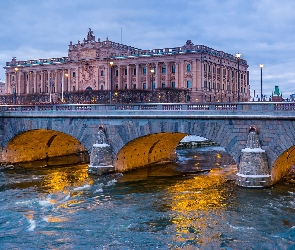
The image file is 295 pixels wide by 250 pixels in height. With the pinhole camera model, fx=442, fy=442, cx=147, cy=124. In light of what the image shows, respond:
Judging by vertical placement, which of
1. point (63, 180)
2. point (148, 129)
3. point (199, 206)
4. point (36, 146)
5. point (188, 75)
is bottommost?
point (199, 206)

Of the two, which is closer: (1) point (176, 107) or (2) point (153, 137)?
(1) point (176, 107)

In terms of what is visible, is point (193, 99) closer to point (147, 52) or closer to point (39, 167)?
point (147, 52)

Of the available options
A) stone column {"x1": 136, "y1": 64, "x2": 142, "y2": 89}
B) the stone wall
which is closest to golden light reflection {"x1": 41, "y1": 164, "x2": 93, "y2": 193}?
the stone wall

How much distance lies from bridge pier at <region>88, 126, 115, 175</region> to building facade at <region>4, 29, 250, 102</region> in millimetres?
56544

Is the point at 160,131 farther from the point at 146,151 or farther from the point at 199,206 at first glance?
the point at 199,206

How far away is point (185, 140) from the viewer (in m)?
70.3

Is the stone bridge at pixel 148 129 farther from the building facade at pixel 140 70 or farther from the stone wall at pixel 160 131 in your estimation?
the building facade at pixel 140 70

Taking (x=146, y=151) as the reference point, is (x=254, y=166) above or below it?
above

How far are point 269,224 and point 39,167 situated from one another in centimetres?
2921

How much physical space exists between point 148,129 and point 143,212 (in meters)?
11.4

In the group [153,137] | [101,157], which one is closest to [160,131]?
[153,137]

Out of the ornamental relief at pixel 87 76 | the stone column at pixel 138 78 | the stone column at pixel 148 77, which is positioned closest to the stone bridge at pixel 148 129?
the stone column at pixel 148 77

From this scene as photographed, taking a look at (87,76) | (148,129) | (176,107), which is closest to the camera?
(176,107)

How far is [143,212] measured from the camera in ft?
91.7
